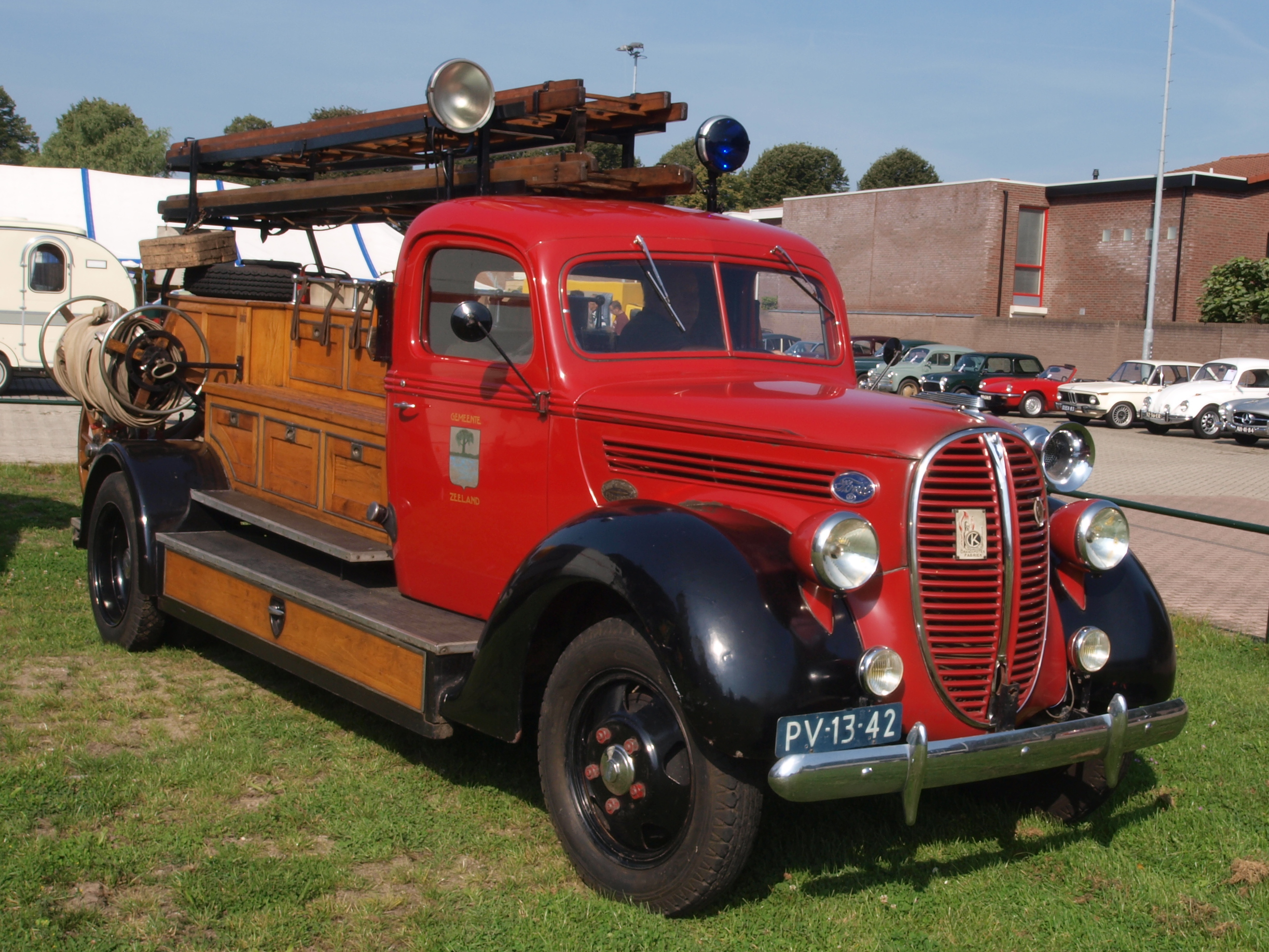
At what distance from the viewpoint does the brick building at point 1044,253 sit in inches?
1287

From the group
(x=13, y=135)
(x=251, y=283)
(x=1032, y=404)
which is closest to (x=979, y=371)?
(x=1032, y=404)

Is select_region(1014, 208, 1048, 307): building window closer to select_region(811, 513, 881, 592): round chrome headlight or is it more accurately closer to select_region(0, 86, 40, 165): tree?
select_region(811, 513, 881, 592): round chrome headlight

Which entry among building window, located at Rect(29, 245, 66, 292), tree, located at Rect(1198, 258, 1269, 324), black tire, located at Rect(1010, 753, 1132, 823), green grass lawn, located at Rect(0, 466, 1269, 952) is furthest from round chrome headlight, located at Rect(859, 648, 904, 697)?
tree, located at Rect(1198, 258, 1269, 324)

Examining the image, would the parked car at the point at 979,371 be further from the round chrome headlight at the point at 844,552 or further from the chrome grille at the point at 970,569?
the round chrome headlight at the point at 844,552

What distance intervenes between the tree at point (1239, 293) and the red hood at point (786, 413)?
29.8 metres

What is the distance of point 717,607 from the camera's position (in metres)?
3.23

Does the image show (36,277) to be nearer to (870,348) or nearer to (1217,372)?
(870,348)

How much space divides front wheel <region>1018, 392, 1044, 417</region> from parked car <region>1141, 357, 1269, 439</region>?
114 inches

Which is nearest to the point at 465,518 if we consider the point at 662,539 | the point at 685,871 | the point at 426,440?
the point at 426,440


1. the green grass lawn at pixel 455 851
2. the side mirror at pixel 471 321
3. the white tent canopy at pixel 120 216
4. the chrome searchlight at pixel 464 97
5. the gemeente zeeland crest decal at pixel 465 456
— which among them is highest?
the white tent canopy at pixel 120 216

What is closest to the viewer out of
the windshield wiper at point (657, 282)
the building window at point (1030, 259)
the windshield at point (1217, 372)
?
the windshield wiper at point (657, 282)

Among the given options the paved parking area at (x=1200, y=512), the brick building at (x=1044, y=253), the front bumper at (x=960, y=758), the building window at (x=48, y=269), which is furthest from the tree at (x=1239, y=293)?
the front bumper at (x=960, y=758)

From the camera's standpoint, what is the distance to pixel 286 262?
6859mm

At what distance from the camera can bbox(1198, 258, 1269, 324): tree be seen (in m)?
30.0
